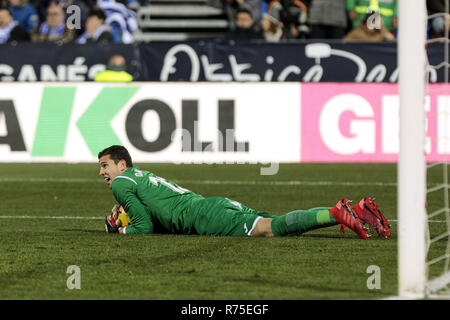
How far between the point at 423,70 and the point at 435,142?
9.91m

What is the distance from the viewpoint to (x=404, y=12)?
241 inches

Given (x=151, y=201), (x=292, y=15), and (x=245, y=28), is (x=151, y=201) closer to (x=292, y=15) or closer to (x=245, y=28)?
(x=245, y=28)

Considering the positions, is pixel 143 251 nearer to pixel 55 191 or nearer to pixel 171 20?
pixel 55 191

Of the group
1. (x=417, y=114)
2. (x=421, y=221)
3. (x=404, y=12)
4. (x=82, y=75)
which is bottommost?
(x=421, y=221)

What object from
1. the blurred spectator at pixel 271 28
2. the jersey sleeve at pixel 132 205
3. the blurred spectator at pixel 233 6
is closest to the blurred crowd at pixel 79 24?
the blurred spectator at pixel 233 6

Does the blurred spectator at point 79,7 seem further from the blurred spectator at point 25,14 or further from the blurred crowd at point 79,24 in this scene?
the blurred spectator at point 25,14

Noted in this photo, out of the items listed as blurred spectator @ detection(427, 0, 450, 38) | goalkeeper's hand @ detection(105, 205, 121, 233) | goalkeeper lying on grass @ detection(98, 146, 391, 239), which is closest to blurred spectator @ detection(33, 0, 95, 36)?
blurred spectator @ detection(427, 0, 450, 38)

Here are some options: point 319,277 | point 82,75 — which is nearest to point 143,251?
point 319,277

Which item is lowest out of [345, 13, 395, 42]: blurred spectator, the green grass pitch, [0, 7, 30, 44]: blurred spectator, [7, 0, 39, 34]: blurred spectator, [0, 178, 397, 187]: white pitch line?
the green grass pitch

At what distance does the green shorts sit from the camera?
8.85 m

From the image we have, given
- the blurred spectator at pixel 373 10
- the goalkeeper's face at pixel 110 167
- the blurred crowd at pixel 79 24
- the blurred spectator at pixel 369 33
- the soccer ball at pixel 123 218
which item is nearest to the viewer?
the goalkeeper's face at pixel 110 167

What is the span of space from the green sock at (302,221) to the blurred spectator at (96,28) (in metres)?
10.8

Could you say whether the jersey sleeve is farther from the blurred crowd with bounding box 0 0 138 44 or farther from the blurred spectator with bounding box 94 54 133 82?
the blurred crowd with bounding box 0 0 138 44

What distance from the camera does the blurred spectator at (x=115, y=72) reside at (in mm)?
17281
